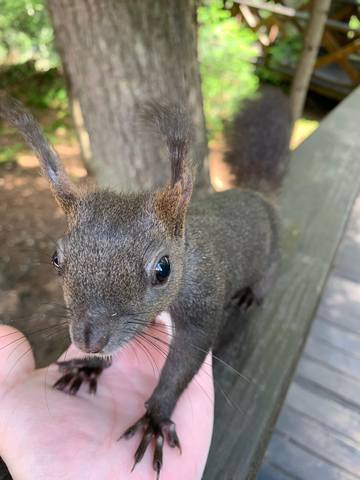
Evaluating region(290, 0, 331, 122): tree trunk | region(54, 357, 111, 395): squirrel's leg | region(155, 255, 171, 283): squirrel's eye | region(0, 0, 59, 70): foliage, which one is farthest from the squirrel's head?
region(0, 0, 59, 70): foliage

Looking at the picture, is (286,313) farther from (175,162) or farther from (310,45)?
(310,45)

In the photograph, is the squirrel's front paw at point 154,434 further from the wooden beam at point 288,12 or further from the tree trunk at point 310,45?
the wooden beam at point 288,12

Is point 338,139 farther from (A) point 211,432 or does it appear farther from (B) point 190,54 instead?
(A) point 211,432

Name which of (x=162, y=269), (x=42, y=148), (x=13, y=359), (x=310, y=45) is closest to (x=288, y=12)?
(x=310, y=45)

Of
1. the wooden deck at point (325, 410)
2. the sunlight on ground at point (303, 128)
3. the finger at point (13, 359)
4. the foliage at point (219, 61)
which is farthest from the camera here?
the sunlight on ground at point (303, 128)

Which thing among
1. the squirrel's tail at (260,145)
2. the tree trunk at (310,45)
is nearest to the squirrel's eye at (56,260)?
the squirrel's tail at (260,145)

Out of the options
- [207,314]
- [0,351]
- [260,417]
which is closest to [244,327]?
[207,314]

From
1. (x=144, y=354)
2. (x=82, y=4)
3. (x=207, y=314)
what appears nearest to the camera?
(x=207, y=314)
